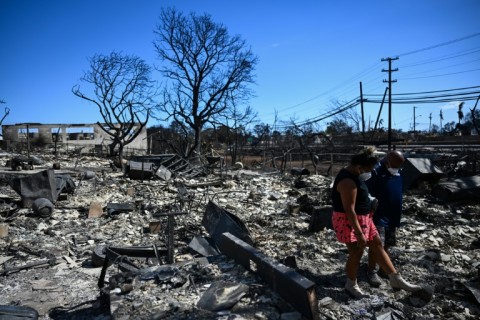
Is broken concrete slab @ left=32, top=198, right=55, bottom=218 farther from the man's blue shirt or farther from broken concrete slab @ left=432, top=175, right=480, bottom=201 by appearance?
broken concrete slab @ left=432, top=175, right=480, bottom=201

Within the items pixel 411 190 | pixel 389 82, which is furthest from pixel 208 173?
pixel 389 82

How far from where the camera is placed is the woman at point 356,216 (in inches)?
128

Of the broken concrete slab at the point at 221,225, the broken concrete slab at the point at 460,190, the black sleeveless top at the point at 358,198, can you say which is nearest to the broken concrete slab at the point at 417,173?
the broken concrete slab at the point at 460,190

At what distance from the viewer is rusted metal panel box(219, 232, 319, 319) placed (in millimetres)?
2812

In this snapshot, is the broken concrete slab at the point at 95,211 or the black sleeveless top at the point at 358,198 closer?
the black sleeveless top at the point at 358,198

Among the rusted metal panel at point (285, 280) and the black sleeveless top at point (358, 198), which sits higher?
the black sleeveless top at point (358, 198)

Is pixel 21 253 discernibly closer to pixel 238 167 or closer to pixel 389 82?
pixel 238 167

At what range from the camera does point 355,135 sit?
35.0 metres

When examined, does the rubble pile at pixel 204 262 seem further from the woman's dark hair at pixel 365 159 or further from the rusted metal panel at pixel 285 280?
the woman's dark hair at pixel 365 159

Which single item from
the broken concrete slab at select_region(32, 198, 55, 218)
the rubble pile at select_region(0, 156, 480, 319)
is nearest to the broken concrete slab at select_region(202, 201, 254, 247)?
the rubble pile at select_region(0, 156, 480, 319)

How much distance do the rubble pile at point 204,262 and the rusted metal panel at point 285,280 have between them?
3 cm

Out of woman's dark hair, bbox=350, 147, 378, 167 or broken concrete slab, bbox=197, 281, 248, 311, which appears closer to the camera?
broken concrete slab, bbox=197, 281, 248, 311

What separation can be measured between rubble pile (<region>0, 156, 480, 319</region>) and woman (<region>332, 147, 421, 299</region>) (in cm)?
26

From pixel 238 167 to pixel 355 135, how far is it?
19.4 meters
